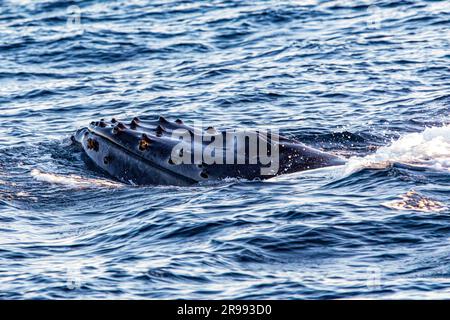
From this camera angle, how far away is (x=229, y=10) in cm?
3659

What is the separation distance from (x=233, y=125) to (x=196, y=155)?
560cm

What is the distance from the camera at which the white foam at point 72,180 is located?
61.1ft

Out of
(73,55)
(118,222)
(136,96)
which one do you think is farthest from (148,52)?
(118,222)

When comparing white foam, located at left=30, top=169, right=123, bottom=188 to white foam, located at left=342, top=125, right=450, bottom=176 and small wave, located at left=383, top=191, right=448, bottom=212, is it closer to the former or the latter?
white foam, located at left=342, top=125, right=450, bottom=176

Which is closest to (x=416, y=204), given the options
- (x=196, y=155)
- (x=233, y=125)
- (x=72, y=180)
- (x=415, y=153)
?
(x=415, y=153)

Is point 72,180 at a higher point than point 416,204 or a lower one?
lower

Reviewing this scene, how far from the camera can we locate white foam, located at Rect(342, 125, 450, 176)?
18.2m

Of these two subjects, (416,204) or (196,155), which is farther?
(196,155)

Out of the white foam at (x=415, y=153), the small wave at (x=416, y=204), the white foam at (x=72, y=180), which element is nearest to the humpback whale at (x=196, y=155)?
the white foam at (x=72, y=180)

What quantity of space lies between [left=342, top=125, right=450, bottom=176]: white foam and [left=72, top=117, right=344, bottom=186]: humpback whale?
54 cm

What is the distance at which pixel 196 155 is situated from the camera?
18.0 metres

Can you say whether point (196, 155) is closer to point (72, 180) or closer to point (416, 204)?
point (72, 180)

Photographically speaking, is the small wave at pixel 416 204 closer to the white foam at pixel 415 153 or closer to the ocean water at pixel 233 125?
the ocean water at pixel 233 125

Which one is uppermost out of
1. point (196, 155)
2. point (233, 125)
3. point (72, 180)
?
point (196, 155)
